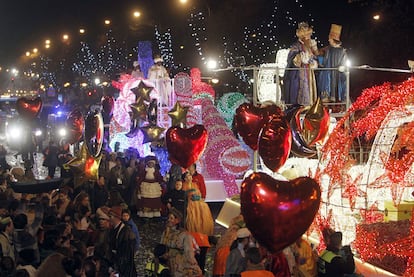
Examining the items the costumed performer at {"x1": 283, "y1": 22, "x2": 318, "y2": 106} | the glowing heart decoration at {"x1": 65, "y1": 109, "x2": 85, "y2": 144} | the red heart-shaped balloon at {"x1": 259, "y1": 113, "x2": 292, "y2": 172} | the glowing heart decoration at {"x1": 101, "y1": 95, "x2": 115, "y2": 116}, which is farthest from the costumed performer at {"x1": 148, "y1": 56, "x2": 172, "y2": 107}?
the red heart-shaped balloon at {"x1": 259, "y1": 113, "x2": 292, "y2": 172}

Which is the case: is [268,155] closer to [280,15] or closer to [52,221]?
[52,221]

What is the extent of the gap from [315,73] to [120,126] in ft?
26.1

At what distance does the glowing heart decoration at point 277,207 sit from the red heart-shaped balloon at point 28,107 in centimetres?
1089

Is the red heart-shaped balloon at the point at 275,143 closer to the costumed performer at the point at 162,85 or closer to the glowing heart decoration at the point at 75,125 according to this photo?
the glowing heart decoration at the point at 75,125

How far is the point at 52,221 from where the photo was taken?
8.85m

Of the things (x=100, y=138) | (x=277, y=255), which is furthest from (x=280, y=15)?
(x=277, y=255)

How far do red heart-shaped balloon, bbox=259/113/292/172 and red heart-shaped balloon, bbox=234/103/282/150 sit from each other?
2212mm

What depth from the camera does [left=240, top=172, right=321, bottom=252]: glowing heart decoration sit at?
6.73m

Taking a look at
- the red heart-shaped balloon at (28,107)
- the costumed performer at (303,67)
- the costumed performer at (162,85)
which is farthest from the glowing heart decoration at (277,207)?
the costumed performer at (162,85)

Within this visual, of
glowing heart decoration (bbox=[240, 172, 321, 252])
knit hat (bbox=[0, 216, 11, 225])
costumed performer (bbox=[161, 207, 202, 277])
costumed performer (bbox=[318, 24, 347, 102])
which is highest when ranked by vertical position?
costumed performer (bbox=[318, 24, 347, 102])

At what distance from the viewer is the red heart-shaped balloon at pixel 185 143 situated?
12.0 metres

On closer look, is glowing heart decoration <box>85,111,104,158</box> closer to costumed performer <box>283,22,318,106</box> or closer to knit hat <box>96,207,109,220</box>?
costumed performer <box>283,22,318,106</box>

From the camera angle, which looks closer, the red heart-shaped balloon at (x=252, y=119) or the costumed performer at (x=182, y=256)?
the costumed performer at (x=182, y=256)

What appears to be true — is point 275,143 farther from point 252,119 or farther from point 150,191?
point 150,191
